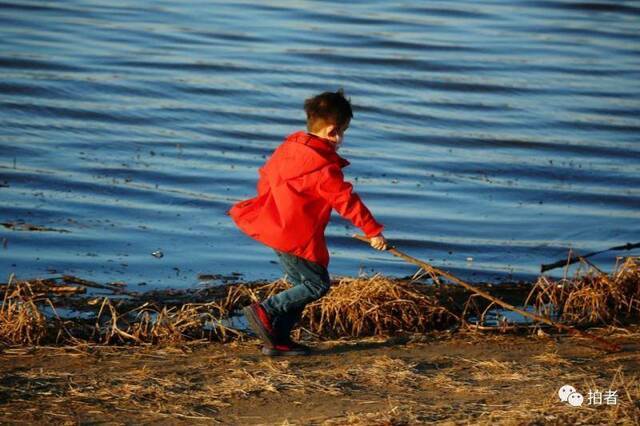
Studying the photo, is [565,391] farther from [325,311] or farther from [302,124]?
[302,124]

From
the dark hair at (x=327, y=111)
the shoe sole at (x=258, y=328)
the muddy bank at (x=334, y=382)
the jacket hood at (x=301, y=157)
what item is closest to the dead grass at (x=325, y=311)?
the muddy bank at (x=334, y=382)

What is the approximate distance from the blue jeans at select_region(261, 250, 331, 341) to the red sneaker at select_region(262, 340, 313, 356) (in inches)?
1.5

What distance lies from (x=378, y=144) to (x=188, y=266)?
188 inches

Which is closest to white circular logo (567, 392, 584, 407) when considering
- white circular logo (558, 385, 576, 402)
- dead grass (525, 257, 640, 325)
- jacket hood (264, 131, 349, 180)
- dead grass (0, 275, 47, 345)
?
white circular logo (558, 385, 576, 402)

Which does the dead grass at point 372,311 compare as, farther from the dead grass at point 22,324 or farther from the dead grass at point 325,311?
the dead grass at point 22,324

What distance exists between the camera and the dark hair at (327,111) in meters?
6.29

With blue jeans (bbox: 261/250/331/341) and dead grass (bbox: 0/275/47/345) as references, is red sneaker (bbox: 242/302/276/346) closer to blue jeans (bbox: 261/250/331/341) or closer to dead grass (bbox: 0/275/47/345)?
blue jeans (bbox: 261/250/331/341)

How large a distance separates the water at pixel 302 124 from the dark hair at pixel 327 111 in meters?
2.54

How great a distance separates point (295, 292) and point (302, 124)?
7327mm

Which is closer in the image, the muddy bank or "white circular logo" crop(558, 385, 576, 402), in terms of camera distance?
the muddy bank

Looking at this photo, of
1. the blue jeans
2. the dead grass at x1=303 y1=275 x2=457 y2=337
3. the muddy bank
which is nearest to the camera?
the muddy bank

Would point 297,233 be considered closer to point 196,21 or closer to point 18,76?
point 18,76

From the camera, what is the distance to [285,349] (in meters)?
6.46

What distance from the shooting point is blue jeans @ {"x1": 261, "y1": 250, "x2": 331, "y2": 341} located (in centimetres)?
640
